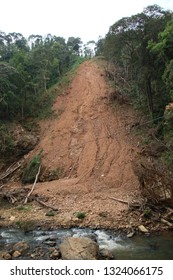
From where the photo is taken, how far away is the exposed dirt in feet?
58.9

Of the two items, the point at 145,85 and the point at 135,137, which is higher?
the point at 145,85

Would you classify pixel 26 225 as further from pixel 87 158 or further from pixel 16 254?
pixel 87 158

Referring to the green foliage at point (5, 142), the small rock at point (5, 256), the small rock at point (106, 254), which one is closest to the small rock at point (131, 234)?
the small rock at point (106, 254)

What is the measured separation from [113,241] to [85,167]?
30.8 feet

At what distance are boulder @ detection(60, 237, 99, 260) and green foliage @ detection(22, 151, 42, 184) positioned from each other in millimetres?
11044

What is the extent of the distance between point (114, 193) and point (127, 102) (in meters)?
12.0

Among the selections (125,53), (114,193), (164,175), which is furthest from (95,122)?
(164,175)

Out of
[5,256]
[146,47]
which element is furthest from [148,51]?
[5,256]

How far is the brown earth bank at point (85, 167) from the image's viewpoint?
17.3 metres

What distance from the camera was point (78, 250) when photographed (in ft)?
41.3

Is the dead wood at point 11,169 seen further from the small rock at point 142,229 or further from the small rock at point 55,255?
the small rock at point 55,255

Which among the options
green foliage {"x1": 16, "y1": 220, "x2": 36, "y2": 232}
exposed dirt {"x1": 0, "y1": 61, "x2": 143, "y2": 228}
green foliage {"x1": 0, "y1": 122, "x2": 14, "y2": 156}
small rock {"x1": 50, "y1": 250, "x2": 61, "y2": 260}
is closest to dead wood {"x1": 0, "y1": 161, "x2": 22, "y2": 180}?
green foliage {"x1": 0, "y1": 122, "x2": 14, "y2": 156}

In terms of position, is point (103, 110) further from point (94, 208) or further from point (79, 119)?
point (94, 208)

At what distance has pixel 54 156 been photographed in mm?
25672
